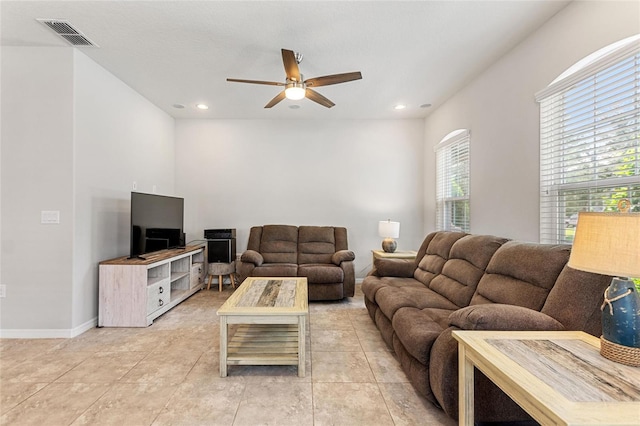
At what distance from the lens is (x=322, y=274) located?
3838mm

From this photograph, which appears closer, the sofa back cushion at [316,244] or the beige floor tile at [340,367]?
the beige floor tile at [340,367]

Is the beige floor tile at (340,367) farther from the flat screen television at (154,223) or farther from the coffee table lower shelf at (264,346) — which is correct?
the flat screen television at (154,223)

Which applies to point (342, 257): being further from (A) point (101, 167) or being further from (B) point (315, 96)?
(A) point (101, 167)

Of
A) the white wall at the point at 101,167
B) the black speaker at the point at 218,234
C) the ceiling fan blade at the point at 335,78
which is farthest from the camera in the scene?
the black speaker at the point at 218,234

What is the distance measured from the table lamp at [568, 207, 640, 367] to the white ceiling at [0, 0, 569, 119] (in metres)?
1.89

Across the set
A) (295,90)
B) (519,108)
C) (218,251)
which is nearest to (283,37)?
(295,90)

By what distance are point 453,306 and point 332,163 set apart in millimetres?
3201

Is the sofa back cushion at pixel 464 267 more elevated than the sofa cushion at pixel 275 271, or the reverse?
the sofa back cushion at pixel 464 267

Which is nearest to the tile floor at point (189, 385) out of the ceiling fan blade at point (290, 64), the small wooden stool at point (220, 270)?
the small wooden stool at point (220, 270)

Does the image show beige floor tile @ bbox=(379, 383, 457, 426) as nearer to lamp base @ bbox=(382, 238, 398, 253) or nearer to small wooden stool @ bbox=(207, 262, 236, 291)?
lamp base @ bbox=(382, 238, 398, 253)

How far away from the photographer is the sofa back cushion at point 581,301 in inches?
58.7

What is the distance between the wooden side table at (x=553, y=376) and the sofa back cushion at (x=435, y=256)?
152 cm

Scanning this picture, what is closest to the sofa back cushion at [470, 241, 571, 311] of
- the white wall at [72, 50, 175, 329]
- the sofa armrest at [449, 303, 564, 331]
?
the sofa armrest at [449, 303, 564, 331]

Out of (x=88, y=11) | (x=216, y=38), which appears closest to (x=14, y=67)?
(x=88, y=11)
